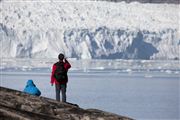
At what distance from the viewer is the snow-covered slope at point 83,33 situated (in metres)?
35.6

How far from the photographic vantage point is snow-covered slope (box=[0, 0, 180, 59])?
35625 mm

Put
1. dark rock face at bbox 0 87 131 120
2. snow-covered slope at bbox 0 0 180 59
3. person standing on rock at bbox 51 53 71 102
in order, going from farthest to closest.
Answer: snow-covered slope at bbox 0 0 180 59, person standing on rock at bbox 51 53 71 102, dark rock face at bbox 0 87 131 120

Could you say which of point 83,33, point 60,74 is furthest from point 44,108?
point 83,33

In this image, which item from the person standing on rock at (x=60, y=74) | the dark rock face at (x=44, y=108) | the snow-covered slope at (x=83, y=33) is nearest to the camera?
the dark rock face at (x=44, y=108)

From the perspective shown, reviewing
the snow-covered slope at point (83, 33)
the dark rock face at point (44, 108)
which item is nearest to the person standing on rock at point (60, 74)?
the dark rock face at point (44, 108)

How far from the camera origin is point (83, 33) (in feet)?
119

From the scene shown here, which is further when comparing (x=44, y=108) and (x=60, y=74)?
(x=60, y=74)

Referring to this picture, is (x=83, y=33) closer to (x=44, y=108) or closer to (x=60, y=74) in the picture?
(x=60, y=74)

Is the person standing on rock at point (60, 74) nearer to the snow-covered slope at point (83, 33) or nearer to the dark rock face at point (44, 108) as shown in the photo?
the dark rock face at point (44, 108)

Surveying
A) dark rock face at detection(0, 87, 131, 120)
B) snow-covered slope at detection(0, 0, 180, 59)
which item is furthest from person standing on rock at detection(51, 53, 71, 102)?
snow-covered slope at detection(0, 0, 180, 59)

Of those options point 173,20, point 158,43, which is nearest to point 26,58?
point 158,43

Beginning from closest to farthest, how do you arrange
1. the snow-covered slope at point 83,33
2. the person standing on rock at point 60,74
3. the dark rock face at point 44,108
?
1. the dark rock face at point 44,108
2. the person standing on rock at point 60,74
3. the snow-covered slope at point 83,33

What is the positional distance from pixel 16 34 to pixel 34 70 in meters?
2.68

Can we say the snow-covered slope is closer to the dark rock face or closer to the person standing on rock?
the person standing on rock
